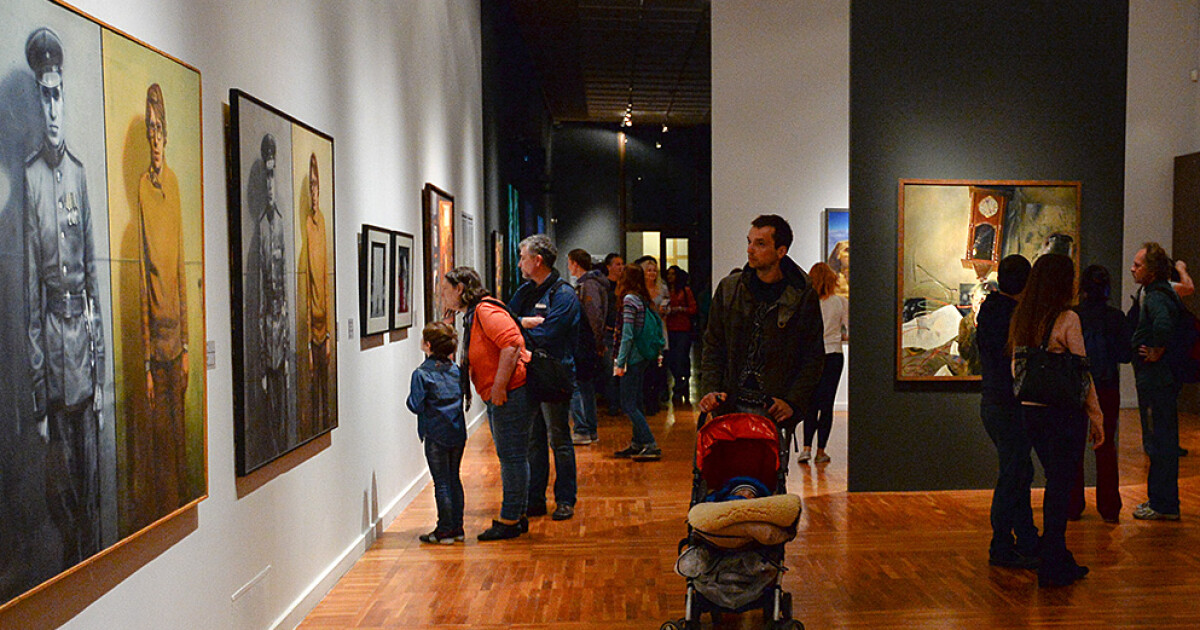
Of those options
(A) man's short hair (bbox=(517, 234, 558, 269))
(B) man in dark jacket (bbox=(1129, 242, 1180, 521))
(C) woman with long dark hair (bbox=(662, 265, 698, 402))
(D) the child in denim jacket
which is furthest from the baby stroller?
(C) woman with long dark hair (bbox=(662, 265, 698, 402))

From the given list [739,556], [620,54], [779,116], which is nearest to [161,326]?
[739,556]

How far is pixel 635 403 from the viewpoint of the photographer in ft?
28.5

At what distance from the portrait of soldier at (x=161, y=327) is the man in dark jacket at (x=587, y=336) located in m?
3.66

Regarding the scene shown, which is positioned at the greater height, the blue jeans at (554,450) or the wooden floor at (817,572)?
the blue jeans at (554,450)

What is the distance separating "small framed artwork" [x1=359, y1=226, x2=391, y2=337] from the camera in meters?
5.77

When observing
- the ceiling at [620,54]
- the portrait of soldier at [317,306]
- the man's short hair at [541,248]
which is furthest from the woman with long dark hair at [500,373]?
the ceiling at [620,54]

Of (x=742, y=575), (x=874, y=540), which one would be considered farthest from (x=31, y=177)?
(x=874, y=540)

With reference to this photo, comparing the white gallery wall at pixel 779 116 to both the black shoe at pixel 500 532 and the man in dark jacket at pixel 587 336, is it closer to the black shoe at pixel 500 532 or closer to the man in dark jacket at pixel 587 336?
the man in dark jacket at pixel 587 336

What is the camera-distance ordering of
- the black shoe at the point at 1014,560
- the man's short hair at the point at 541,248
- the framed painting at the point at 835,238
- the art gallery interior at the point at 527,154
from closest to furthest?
the art gallery interior at the point at 527,154
the black shoe at the point at 1014,560
the man's short hair at the point at 541,248
the framed painting at the point at 835,238

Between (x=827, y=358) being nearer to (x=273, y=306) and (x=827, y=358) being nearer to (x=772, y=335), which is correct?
(x=772, y=335)

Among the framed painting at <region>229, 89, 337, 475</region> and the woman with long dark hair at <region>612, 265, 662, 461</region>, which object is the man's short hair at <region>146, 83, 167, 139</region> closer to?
the framed painting at <region>229, 89, 337, 475</region>

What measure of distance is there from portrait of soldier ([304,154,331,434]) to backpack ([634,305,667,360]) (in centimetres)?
439

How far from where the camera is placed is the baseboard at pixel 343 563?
440 cm

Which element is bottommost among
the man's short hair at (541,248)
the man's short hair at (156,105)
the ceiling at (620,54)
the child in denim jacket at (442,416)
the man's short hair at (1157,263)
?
the child in denim jacket at (442,416)
